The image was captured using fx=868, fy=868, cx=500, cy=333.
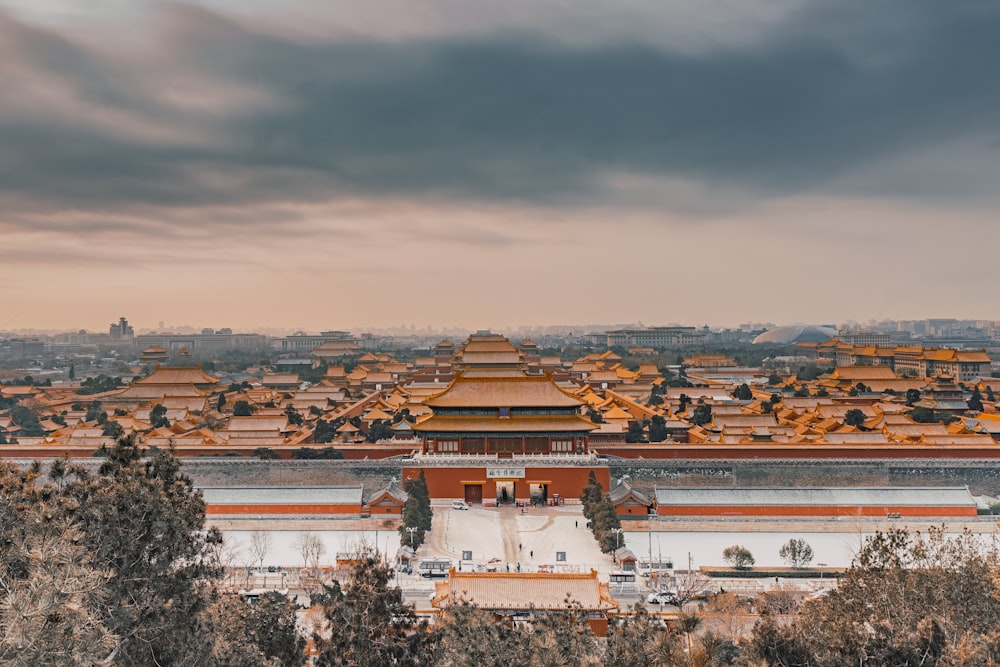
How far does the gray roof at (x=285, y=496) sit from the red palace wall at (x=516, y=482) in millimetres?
3476

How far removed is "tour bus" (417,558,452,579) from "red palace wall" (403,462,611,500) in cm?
867

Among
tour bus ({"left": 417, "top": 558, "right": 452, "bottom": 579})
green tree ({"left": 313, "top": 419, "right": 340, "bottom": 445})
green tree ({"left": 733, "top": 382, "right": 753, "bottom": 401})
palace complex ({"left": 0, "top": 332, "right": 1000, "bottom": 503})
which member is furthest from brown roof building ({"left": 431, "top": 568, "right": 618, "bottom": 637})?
green tree ({"left": 733, "top": 382, "right": 753, "bottom": 401})

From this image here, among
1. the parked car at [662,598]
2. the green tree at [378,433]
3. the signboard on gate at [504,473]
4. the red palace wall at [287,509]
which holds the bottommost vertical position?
the parked car at [662,598]

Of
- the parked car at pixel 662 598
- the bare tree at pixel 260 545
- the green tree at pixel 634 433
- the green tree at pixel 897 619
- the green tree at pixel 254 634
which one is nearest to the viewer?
the green tree at pixel 254 634

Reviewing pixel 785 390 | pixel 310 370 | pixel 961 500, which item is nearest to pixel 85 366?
pixel 310 370

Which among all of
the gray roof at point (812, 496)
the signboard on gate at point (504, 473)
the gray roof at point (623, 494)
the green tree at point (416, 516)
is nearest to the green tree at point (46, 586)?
the green tree at point (416, 516)

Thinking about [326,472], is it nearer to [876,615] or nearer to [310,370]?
[876,615]

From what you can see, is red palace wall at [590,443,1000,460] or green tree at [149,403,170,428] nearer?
red palace wall at [590,443,1000,460]

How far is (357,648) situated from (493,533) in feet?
53.3

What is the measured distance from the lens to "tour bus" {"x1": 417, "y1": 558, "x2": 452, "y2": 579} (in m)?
24.5

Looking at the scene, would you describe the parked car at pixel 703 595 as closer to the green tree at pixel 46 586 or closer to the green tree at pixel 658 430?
the green tree at pixel 46 586

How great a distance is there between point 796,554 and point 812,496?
20.2ft

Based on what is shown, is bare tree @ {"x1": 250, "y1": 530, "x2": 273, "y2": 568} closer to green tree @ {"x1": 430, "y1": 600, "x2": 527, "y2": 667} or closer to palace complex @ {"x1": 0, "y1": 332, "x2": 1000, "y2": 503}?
palace complex @ {"x1": 0, "y1": 332, "x2": 1000, "y2": 503}

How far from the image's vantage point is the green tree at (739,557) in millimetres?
25125
